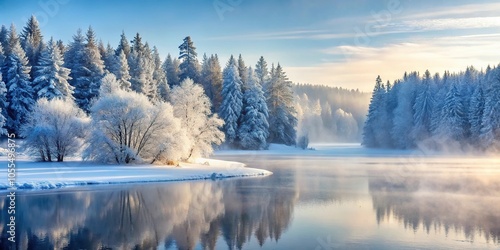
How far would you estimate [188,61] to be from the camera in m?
89.4

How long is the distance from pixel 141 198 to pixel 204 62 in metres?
74.0

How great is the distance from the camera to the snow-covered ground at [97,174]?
28.1 m

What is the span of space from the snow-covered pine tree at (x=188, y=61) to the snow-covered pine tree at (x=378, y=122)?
3856 centimetres

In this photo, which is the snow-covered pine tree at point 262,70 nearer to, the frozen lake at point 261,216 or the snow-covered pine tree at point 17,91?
the snow-covered pine tree at point 17,91

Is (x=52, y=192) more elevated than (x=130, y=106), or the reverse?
(x=130, y=106)

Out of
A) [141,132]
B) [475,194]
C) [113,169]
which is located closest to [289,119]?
[141,132]

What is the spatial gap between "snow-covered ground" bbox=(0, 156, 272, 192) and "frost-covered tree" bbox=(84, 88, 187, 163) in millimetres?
1883

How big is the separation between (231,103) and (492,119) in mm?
40892

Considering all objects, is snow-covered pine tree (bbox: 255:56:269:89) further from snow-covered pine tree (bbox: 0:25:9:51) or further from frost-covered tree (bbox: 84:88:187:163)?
frost-covered tree (bbox: 84:88:187:163)

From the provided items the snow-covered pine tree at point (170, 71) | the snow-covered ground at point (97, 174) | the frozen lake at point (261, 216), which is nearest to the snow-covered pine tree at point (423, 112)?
the snow-covered pine tree at point (170, 71)

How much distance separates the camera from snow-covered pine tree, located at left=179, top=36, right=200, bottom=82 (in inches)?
3494

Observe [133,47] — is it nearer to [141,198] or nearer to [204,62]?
[204,62]

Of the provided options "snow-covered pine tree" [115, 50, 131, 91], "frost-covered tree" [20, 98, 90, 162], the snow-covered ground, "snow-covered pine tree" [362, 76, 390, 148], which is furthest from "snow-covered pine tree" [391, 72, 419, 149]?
"frost-covered tree" [20, 98, 90, 162]

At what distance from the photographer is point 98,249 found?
1352 centimetres
